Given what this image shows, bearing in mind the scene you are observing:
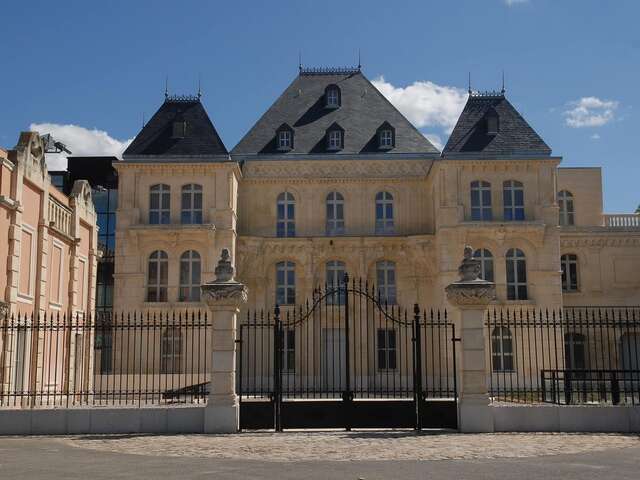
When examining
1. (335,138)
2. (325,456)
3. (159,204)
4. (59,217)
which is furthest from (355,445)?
(335,138)

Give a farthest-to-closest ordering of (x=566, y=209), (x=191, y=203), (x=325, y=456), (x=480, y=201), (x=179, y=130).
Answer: (x=566, y=209) → (x=179, y=130) → (x=191, y=203) → (x=480, y=201) → (x=325, y=456)

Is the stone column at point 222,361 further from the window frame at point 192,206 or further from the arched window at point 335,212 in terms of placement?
the arched window at point 335,212

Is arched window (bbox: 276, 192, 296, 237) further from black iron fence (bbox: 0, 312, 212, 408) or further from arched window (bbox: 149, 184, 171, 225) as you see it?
black iron fence (bbox: 0, 312, 212, 408)

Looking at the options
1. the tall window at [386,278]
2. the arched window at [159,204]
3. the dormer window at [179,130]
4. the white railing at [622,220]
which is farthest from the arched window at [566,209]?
the arched window at [159,204]

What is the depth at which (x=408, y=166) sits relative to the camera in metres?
36.4

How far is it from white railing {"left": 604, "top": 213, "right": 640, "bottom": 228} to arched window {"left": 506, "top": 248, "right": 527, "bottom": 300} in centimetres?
836

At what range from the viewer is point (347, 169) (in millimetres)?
36438

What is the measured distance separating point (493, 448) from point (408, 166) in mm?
24395

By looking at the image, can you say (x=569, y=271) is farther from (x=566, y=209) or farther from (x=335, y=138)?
(x=335, y=138)

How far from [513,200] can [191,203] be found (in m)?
14.4

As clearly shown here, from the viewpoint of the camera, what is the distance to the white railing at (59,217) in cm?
2320

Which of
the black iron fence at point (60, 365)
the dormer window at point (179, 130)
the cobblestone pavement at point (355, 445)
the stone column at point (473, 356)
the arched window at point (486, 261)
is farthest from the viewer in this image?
the dormer window at point (179, 130)

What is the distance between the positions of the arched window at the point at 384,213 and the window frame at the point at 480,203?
4171 mm

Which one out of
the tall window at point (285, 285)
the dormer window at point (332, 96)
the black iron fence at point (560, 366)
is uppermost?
the dormer window at point (332, 96)
